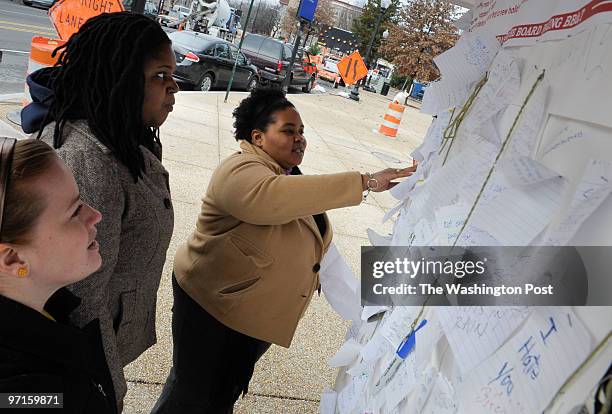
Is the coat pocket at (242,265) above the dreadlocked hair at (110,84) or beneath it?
beneath

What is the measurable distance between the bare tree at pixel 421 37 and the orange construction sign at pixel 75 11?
30.3 m

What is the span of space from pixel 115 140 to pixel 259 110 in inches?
33.0

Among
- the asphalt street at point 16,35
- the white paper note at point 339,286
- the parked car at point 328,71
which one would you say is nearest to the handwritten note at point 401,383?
the white paper note at point 339,286

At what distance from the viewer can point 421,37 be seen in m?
33.9

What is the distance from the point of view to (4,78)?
339 inches

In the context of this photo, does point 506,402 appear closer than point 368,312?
Yes

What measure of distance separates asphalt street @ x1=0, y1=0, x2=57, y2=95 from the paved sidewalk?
108 inches

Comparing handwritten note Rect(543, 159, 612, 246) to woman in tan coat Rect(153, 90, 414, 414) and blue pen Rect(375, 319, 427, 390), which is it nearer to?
blue pen Rect(375, 319, 427, 390)

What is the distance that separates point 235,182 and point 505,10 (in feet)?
3.50

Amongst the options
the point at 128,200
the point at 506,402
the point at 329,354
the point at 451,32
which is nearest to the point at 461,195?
the point at 506,402

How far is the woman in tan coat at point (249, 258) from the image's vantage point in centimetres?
182

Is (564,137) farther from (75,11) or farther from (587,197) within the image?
(75,11)

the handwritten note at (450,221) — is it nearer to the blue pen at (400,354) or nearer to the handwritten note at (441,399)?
the blue pen at (400,354)

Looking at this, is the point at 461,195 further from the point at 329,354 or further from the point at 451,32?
the point at 451,32
